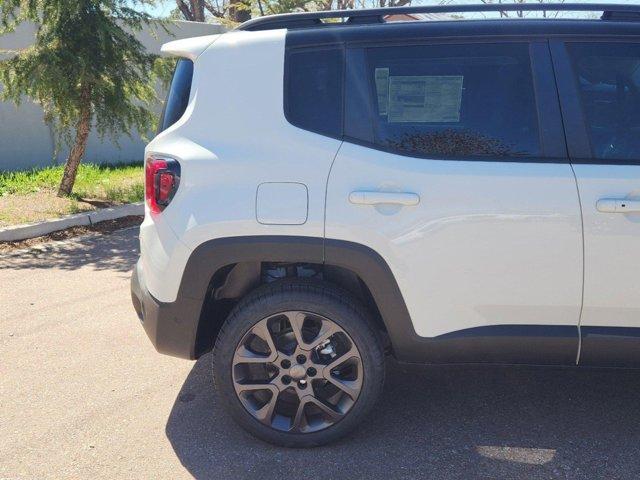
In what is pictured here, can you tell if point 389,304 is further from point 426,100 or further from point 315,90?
point 315,90

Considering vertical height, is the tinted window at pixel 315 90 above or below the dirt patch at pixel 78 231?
above

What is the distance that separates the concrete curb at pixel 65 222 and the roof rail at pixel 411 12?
5.20 metres

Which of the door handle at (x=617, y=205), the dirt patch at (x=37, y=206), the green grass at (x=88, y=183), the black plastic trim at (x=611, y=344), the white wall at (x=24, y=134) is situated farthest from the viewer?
the white wall at (x=24, y=134)

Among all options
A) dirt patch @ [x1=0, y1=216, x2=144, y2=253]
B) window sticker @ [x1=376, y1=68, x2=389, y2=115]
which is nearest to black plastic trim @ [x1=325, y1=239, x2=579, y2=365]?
window sticker @ [x1=376, y1=68, x2=389, y2=115]

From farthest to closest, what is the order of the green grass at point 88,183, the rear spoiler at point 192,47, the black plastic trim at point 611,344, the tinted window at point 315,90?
the green grass at point 88,183, the rear spoiler at point 192,47, the tinted window at point 315,90, the black plastic trim at point 611,344

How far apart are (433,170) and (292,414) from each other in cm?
135

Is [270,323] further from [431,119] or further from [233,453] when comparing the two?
[431,119]

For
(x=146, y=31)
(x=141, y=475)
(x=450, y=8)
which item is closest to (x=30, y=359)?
(x=141, y=475)

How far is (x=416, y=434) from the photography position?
127 inches

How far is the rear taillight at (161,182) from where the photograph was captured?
3.03 meters

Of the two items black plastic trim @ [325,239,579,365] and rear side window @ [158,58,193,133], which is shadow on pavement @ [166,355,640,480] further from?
rear side window @ [158,58,193,133]

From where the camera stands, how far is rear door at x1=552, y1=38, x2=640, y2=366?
9.21 feet

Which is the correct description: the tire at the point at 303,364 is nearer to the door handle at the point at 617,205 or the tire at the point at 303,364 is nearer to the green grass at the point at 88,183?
the door handle at the point at 617,205

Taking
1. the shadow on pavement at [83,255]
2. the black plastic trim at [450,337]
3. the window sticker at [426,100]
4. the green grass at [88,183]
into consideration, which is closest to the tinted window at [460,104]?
the window sticker at [426,100]
